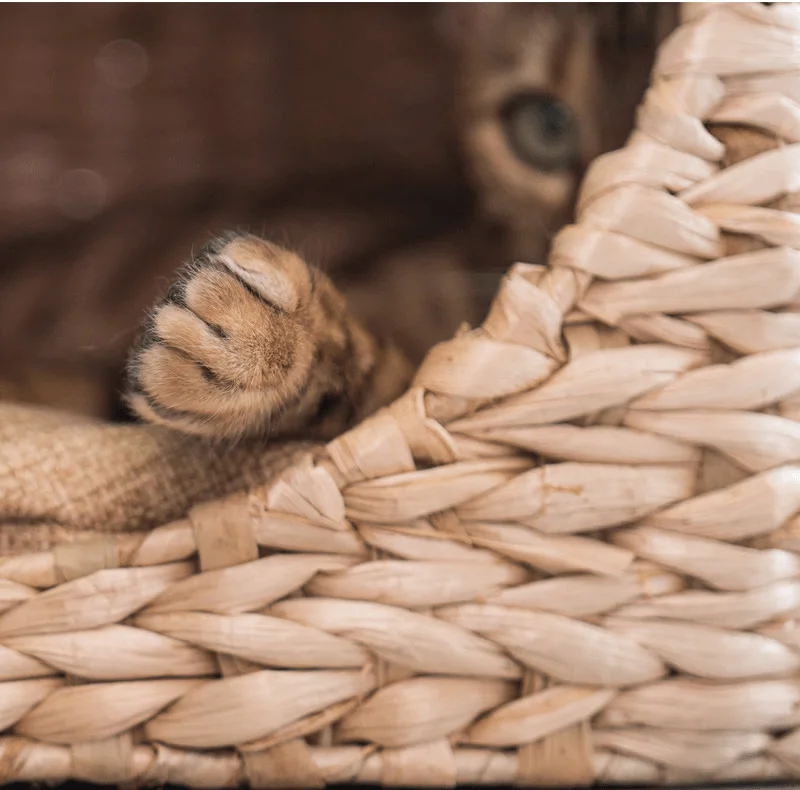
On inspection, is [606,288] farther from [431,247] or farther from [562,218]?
[431,247]

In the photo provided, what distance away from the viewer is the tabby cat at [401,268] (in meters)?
0.47

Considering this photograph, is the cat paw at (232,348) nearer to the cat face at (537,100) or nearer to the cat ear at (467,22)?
the cat face at (537,100)

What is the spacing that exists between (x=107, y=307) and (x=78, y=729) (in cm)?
65

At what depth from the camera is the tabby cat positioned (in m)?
0.47

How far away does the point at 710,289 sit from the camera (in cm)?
44

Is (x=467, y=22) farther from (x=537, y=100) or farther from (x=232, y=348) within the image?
(x=232, y=348)

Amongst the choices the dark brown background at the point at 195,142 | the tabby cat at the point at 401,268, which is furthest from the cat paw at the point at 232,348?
the dark brown background at the point at 195,142

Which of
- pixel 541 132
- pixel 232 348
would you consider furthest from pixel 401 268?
pixel 232 348

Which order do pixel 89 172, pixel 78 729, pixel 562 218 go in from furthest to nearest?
pixel 89 172
pixel 562 218
pixel 78 729

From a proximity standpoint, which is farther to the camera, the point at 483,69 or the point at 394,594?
the point at 483,69

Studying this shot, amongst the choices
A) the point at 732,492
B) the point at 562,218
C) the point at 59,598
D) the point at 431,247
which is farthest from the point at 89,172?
the point at 732,492

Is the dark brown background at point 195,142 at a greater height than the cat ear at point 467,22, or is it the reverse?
the cat ear at point 467,22

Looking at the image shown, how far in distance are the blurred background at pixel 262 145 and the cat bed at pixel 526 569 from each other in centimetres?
43

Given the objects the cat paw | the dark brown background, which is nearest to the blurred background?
the dark brown background
